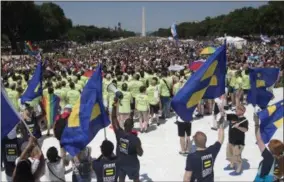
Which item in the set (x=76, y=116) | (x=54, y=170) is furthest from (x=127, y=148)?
(x=54, y=170)

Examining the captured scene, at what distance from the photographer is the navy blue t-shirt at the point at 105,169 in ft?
19.8

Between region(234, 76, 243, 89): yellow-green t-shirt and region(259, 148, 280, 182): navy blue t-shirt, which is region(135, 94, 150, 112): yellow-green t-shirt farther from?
region(259, 148, 280, 182): navy blue t-shirt

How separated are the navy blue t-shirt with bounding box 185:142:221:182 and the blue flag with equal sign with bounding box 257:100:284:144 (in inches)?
48.6

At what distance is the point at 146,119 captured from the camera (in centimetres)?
1306

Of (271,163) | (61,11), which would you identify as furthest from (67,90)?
(61,11)

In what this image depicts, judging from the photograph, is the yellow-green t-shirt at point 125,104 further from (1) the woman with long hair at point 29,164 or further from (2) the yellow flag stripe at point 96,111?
(1) the woman with long hair at point 29,164

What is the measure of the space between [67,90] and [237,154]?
5.87 metres

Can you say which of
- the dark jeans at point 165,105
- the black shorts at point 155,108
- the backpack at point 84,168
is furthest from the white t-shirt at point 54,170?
the dark jeans at point 165,105

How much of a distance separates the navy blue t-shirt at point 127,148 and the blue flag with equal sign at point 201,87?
93cm

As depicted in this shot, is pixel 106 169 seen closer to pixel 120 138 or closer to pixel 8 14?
pixel 120 138

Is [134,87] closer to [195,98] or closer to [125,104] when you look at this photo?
[125,104]

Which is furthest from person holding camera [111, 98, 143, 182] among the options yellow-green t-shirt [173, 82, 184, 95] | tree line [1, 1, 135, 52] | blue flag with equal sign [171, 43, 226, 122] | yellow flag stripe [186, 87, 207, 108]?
tree line [1, 1, 135, 52]

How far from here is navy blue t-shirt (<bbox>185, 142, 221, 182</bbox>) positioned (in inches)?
220

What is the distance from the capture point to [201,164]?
5617 millimetres
